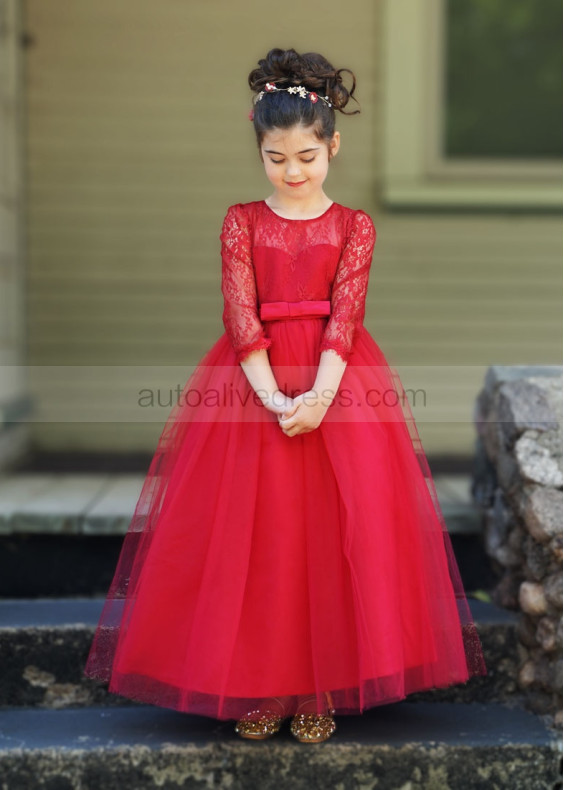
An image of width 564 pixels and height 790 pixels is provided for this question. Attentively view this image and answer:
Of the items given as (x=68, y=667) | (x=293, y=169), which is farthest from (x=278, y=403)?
(x=68, y=667)

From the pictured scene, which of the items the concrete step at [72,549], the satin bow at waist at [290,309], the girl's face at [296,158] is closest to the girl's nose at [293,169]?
the girl's face at [296,158]

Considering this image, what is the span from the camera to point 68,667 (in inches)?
99.6

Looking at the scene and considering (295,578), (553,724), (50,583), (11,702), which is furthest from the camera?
(50,583)

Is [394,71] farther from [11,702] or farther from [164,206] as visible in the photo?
[11,702]

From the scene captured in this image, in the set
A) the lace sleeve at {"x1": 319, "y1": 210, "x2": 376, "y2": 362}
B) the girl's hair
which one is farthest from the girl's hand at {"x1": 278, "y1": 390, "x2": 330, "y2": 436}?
the girl's hair

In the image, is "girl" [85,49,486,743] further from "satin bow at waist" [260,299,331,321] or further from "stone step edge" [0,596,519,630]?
"stone step edge" [0,596,519,630]

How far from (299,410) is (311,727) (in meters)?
0.79

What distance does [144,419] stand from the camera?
14.7 feet

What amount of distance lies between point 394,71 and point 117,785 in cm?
341

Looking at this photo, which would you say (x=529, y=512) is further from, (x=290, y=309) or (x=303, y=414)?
(x=290, y=309)

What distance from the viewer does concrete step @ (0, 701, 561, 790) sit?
7.06 feet

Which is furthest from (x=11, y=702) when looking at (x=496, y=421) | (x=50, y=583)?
(x=496, y=421)

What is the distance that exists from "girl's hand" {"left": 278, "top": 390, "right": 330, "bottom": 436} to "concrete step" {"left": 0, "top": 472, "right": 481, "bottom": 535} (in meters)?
1.07

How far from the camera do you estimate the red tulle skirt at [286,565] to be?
2025mm
